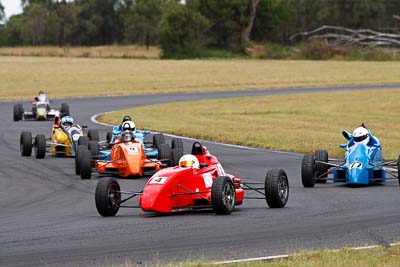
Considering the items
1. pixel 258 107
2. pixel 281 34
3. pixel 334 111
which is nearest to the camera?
pixel 334 111

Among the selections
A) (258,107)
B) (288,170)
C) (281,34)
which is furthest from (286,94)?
(281,34)

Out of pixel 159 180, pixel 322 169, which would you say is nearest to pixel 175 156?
pixel 322 169

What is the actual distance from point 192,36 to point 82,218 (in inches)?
3781

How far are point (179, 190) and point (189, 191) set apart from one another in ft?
0.49

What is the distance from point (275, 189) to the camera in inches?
580

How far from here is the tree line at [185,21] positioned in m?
111

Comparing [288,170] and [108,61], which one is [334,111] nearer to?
[288,170]

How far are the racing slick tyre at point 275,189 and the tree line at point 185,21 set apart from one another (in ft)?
303

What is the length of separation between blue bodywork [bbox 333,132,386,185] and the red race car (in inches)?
116

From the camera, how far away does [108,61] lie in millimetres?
93312

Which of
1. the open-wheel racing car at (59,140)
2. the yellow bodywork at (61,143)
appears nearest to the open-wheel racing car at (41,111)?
the open-wheel racing car at (59,140)

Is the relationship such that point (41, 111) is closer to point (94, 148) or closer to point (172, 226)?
point (94, 148)

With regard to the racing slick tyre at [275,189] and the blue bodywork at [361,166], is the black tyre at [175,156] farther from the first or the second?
the racing slick tyre at [275,189]

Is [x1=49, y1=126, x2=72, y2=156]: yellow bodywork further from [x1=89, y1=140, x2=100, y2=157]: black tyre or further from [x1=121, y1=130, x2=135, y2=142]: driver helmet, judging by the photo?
[x1=121, y1=130, x2=135, y2=142]: driver helmet
